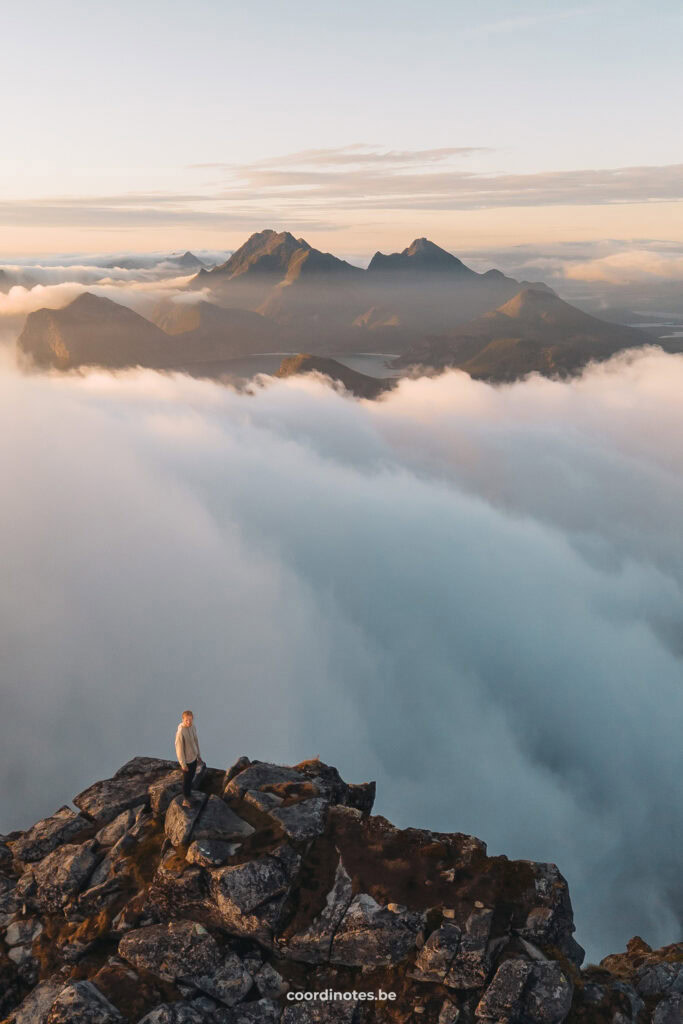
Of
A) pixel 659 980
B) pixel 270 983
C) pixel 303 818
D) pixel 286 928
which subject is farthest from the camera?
pixel 659 980

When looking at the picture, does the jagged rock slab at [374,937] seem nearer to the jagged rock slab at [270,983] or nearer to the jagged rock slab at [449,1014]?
the jagged rock slab at [270,983]

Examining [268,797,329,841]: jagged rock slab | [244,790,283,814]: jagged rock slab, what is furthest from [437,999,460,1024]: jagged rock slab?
[244,790,283,814]: jagged rock slab

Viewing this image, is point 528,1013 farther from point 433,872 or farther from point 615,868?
point 615,868

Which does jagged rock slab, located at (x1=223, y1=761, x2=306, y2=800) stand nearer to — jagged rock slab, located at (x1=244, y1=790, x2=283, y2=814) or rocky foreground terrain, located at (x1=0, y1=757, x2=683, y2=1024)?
rocky foreground terrain, located at (x1=0, y1=757, x2=683, y2=1024)

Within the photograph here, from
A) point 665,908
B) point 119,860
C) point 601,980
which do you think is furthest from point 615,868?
point 119,860

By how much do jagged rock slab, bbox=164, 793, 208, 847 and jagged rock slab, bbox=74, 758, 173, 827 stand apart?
3614 mm

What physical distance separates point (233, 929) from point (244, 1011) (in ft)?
10.3

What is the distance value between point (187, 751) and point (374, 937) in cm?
1191

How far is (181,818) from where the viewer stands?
1400 inches

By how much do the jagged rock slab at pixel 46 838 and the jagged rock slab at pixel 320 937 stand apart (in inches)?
553

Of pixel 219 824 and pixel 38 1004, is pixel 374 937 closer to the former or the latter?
pixel 219 824

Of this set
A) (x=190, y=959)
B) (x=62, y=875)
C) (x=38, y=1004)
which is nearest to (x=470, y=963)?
(x=190, y=959)

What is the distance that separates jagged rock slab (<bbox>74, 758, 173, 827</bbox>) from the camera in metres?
39.6

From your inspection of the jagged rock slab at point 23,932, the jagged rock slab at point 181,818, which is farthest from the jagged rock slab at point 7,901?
the jagged rock slab at point 181,818
